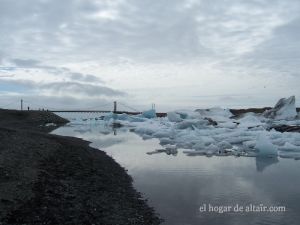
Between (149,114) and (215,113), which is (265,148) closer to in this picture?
(215,113)

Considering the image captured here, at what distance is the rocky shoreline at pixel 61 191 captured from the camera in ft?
20.1

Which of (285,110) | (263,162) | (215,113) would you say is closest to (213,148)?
(263,162)

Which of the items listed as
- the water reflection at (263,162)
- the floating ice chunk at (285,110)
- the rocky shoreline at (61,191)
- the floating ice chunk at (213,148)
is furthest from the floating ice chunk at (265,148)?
the floating ice chunk at (285,110)

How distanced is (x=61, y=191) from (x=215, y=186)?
154 inches

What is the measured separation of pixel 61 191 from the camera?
759 centimetres

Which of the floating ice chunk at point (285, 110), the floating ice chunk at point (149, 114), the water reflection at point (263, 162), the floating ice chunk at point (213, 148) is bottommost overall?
the water reflection at point (263, 162)

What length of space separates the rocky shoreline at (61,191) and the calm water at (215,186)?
0.54 metres

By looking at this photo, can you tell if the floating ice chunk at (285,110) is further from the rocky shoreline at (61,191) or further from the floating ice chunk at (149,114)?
the rocky shoreline at (61,191)

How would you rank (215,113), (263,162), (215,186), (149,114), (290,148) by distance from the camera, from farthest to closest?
(149,114) < (215,113) < (290,148) < (263,162) < (215,186)

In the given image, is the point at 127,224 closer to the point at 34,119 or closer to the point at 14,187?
the point at 14,187

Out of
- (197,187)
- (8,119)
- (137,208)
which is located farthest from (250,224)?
(8,119)

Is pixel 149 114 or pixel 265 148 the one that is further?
pixel 149 114

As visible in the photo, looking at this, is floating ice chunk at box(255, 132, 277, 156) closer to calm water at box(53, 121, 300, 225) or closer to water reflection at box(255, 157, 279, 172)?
water reflection at box(255, 157, 279, 172)

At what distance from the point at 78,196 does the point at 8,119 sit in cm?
3228
